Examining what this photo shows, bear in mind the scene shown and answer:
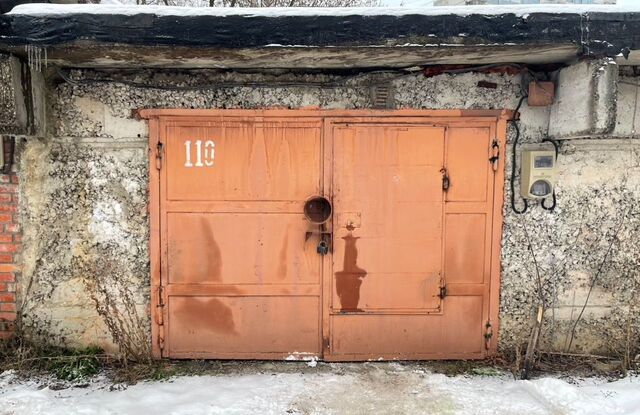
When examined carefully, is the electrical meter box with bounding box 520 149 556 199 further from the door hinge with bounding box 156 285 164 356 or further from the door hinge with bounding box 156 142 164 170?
the door hinge with bounding box 156 285 164 356

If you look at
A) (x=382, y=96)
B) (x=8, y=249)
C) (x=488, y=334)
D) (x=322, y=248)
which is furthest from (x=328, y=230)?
(x=8, y=249)

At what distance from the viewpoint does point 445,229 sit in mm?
3932

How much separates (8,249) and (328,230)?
8.67 feet

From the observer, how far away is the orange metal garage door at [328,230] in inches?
152

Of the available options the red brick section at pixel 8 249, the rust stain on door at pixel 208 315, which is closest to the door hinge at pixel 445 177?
the rust stain on door at pixel 208 315

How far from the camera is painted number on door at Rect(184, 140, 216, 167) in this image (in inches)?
152

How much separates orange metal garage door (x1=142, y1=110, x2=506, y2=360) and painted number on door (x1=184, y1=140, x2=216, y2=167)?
0.01 m

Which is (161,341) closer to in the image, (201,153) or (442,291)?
(201,153)

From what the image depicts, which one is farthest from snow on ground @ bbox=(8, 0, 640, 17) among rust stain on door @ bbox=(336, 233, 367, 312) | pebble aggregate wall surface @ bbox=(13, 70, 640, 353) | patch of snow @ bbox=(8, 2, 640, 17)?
rust stain on door @ bbox=(336, 233, 367, 312)

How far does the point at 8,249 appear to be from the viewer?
12.5 feet

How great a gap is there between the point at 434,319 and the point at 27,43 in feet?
12.1

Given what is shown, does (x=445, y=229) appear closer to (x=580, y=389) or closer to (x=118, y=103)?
(x=580, y=389)

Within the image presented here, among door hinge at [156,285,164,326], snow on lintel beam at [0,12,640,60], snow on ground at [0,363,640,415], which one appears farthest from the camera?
door hinge at [156,285,164,326]

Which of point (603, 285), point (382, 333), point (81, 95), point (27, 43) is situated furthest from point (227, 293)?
point (603, 285)
